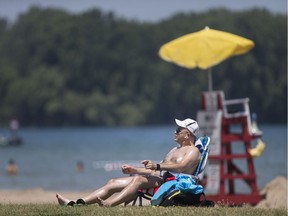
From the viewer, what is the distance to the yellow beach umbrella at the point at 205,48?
16.7 m

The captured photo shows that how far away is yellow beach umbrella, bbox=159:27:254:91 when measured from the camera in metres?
16.7

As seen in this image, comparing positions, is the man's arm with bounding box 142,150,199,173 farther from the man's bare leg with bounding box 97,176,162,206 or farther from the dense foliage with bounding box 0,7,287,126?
the dense foliage with bounding box 0,7,287,126

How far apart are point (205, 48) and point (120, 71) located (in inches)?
3596

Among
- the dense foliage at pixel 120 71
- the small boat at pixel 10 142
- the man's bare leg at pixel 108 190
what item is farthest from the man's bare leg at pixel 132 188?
the dense foliage at pixel 120 71

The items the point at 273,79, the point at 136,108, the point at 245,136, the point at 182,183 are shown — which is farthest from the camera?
the point at 136,108

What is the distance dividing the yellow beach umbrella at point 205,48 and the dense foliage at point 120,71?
2614 inches

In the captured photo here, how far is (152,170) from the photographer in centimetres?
1130

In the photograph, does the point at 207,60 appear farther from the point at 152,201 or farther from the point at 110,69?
the point at 110,69

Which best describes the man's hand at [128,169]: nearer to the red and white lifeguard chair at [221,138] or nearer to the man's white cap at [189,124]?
the man's white cap at [189,124]

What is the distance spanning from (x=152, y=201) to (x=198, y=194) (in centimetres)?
51

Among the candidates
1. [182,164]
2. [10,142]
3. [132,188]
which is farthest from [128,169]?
[10,142]

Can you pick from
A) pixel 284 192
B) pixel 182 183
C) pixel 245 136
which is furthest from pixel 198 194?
pixel 284 192

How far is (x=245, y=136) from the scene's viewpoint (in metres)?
16.4

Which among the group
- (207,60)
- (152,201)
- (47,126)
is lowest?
(47,126)
